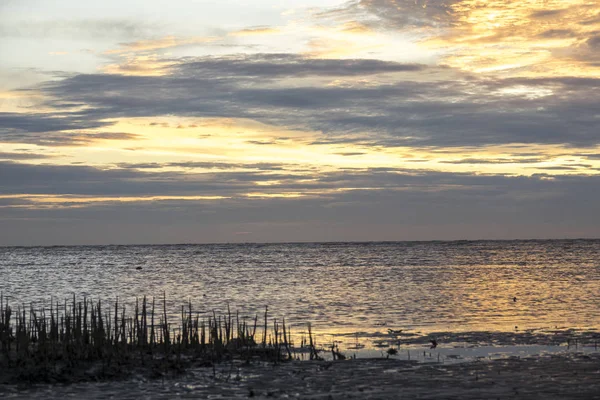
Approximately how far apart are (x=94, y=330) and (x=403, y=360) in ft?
32.3

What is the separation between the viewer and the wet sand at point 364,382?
18.3 meters

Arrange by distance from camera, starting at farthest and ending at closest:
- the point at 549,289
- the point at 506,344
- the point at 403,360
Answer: the point at 549,289 → the point at 506,344 → the point at 403,360

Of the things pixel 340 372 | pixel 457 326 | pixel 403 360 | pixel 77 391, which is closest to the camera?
Result: pixel 77 391

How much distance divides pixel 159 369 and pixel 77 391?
2946 millimetres

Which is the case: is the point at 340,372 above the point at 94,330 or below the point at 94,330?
below

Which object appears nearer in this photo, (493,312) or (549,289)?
(493,312)

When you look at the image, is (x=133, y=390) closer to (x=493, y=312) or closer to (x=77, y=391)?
(x=77, y=391)

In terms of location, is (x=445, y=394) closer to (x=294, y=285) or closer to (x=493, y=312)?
(x=493, y=312)

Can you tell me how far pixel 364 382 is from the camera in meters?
20.0

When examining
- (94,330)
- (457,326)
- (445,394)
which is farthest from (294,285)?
(445,394)

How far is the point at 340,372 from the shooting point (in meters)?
21.5

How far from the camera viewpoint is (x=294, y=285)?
221ft

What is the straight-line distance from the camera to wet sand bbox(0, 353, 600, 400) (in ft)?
60.1

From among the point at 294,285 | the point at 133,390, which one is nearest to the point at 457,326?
the point at 133,390
